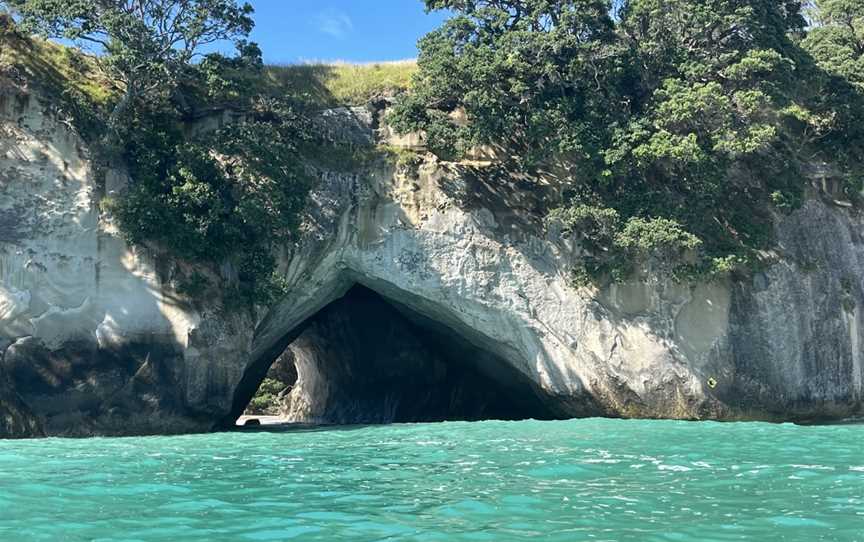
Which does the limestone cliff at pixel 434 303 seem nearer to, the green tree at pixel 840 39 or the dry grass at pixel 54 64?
the dry grass at pixel 54 64

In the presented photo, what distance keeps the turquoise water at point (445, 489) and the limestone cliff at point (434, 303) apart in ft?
17.8

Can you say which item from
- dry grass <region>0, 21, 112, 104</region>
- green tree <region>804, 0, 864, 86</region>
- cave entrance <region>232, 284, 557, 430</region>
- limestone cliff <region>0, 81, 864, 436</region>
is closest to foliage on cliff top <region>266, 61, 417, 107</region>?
limestone cliff <region>0, 81, 864, 436</region>

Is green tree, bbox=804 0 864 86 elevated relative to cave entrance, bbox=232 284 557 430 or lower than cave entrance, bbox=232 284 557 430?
elevated

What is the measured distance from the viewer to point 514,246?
2466cm

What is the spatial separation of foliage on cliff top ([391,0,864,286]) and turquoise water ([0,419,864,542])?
28.8ft

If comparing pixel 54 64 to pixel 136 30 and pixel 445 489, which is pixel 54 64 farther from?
pixel 445 489

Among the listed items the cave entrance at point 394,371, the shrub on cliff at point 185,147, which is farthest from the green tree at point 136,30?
the cave entrance at point 394,371

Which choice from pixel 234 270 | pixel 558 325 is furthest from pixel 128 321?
pixel 558 325

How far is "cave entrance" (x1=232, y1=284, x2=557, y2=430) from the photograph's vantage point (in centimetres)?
2789

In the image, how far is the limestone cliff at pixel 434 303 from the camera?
20984 millimetres

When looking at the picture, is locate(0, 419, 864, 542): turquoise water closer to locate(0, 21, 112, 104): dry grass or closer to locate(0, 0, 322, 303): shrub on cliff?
locate(0, 0, 322, 303): shrub on cliff

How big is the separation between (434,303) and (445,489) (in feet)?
48.9

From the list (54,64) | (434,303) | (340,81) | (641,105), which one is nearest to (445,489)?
(434,303)

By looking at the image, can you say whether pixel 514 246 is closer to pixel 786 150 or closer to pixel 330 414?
pixel 786 150
